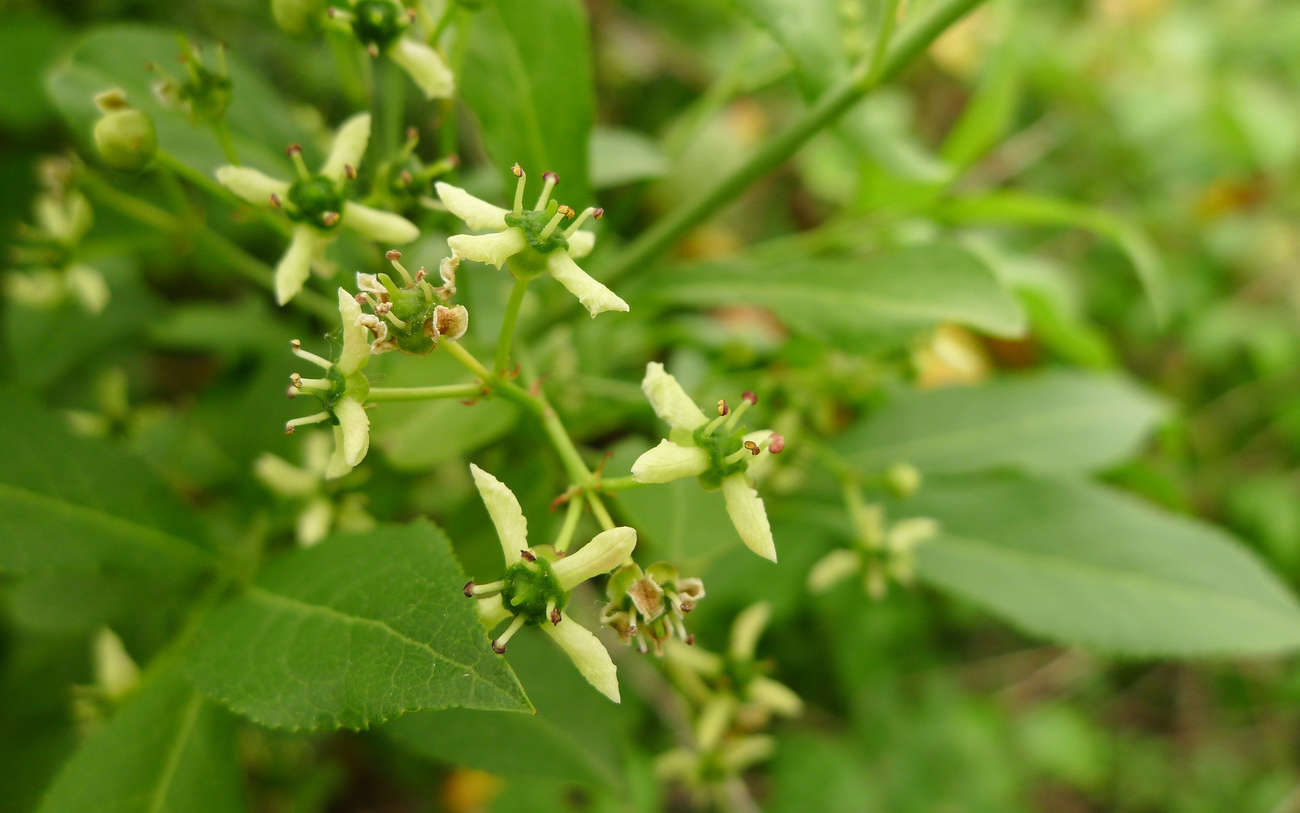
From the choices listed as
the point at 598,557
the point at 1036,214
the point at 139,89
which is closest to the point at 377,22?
the point at 139,89


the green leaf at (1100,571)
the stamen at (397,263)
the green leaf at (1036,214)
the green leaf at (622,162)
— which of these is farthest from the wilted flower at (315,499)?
the green leaf at (1036,214)

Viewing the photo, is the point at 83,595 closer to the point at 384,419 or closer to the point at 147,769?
the point at 147,769

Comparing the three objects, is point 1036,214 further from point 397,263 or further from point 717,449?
point 397,263

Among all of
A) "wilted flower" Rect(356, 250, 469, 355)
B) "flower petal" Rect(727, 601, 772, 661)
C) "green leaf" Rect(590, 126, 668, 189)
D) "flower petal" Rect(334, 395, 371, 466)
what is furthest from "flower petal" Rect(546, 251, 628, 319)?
"flower petal" Rect(727, 601, 772, 661)

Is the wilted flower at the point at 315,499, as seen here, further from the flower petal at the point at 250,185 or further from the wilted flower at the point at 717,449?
the wilted flower at the point at 717,449

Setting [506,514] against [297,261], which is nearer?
[506,514]
